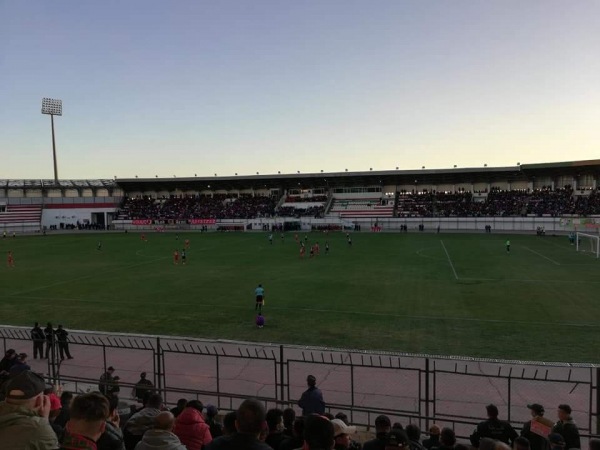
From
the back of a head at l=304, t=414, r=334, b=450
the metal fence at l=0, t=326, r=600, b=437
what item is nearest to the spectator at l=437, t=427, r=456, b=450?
the back of a head at l=304, t=414, r=334, b=450

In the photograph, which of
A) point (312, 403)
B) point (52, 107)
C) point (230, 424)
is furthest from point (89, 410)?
point (52, 107)

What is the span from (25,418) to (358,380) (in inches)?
396

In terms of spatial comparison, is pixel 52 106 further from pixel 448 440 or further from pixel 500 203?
pixel 448 440

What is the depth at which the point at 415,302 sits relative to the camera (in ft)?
73.3

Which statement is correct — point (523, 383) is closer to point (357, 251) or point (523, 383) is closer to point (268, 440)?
point (268, 440)

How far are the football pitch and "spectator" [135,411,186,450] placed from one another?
11899 mm

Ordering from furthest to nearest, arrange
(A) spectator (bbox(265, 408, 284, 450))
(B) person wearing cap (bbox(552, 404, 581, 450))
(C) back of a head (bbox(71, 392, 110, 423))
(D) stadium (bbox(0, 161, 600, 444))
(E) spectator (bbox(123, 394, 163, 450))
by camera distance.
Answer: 1. (D) stadium (bbox(0, 161, 600, 444))
2. (B) person wearing cap (bbox(552, 404, 581, 450))
3. (E) spectator (bbox(123, 394, 163, 450))
4. (A) spectator (bbox(265, 408, 284, 450))
5. (C) back of a head (bbox(71, 392, 110, 423))

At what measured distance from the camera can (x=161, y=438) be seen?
4250 mm

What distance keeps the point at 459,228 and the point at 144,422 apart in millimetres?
78391

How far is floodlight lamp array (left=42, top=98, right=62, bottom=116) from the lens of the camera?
10700 centimetres

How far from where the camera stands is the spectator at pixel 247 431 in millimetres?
3434

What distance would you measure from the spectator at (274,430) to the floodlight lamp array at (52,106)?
120 m

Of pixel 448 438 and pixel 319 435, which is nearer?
pixel 319 435

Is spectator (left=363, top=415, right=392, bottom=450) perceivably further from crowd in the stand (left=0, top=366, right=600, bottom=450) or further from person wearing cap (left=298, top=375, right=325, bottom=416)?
person wearing cap (left=298, top=375, right=325, bottom=416)
